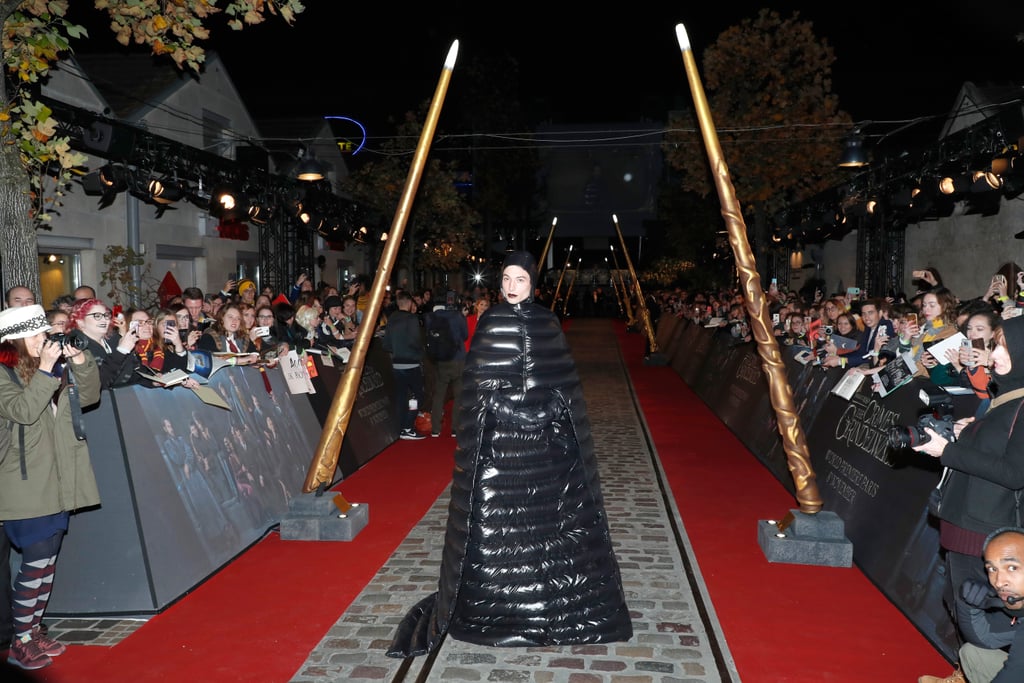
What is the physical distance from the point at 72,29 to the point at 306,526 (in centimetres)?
458

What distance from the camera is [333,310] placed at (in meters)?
11.8

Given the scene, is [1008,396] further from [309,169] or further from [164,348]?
[309,169]

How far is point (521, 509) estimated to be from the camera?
464cm

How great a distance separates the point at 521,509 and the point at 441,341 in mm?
6963

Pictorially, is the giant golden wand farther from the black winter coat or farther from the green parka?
the green parka

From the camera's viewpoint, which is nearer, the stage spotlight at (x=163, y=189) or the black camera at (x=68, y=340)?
the black camera at (x=68, y=340)

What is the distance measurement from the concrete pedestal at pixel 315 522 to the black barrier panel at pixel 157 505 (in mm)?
297

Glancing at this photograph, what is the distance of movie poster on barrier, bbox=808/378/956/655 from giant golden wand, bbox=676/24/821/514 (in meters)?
0.51

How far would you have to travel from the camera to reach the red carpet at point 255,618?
447cm

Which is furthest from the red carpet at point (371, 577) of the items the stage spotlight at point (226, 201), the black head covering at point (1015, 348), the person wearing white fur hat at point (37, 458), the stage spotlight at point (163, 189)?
the stage spotlight at point (226, 201)

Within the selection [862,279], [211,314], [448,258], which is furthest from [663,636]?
[448,258]

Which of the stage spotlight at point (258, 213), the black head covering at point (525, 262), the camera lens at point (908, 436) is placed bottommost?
the camera lens at point (908, 436)

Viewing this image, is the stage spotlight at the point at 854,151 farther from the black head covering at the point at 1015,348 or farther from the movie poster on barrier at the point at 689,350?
the black head covering at the point at 1015,348

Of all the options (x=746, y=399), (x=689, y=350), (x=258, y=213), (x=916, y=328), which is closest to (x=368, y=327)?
(x=916, y=328)
